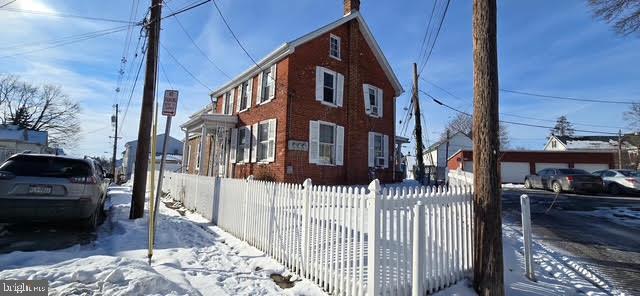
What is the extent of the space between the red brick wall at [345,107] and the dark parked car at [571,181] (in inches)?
429

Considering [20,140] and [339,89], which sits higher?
[339,89]

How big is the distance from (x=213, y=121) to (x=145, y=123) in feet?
27.7

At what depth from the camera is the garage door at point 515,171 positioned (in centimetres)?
3177

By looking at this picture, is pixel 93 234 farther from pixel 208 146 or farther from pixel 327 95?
pixel 208 146

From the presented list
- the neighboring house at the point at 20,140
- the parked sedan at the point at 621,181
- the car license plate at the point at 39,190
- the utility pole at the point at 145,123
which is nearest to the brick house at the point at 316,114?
the utility pole at the point at 145,123

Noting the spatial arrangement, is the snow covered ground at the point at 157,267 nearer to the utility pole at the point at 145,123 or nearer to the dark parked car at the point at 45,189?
the dark parked car at the point at 45,189

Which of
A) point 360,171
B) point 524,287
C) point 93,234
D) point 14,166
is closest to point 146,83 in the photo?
point 14,166

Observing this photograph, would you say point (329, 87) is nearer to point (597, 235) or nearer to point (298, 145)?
point (298, 145)

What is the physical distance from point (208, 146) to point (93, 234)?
49.7ft

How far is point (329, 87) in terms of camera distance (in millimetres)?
15836

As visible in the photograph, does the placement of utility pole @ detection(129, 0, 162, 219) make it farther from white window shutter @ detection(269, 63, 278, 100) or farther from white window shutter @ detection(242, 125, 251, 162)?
white window shutter @ detection(242, 125, 251, 162)

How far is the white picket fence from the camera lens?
384 centimetres

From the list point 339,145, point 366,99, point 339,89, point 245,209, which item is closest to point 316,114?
point 339,145

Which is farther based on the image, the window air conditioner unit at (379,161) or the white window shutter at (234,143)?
the window air conditioner unit at (379,161)
